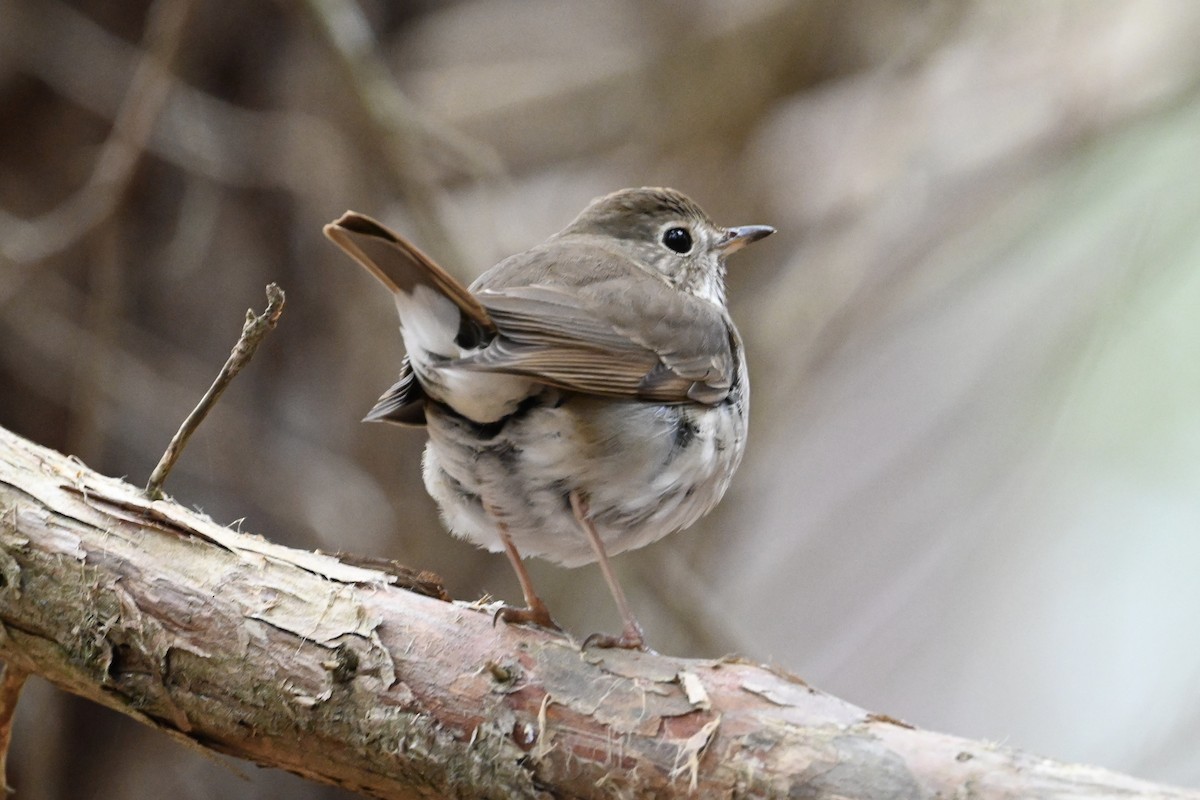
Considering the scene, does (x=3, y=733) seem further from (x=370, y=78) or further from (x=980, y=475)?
(x=980, y=475)

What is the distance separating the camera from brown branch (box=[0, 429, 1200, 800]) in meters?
2.06

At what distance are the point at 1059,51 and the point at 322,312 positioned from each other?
11.7 feet

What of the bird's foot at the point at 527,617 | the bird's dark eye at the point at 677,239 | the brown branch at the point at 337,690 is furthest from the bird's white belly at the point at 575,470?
the bird's dark eye at the point at 677,239

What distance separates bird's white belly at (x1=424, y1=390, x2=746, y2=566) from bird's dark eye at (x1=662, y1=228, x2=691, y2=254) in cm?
86

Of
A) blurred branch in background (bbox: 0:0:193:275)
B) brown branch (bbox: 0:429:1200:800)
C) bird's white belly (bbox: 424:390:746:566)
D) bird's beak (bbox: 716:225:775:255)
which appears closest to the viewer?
brown branch (bbox: 0:429:1200:800)

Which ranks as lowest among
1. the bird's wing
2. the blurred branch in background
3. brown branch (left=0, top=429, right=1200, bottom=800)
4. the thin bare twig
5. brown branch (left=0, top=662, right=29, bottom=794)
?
brown branch (left=0, top=662, right=29, bottom=794)

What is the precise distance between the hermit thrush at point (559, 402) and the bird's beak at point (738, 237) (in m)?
0.56

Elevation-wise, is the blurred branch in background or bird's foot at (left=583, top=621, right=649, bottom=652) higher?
the blurred branch in background

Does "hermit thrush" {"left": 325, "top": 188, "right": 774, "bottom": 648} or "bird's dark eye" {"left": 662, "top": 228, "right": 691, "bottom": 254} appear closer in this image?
"hermit thrush" {"left": 325, "top": 188, "right": 774, "bottom": 648}

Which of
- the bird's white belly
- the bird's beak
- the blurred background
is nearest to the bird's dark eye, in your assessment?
the bird's beak

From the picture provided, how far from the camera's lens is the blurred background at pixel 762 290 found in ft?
13.6

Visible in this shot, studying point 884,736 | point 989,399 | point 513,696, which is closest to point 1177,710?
point 989,399

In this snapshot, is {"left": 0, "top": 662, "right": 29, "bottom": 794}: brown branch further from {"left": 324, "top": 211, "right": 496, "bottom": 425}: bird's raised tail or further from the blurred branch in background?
the blurred branch in background

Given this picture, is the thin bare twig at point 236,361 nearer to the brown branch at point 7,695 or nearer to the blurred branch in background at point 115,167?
the brown branch at point 7,695
